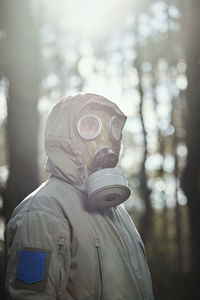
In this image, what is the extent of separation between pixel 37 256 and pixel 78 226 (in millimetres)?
340

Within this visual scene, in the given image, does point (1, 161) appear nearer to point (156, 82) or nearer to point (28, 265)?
point (156, 82)

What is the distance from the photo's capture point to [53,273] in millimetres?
2199

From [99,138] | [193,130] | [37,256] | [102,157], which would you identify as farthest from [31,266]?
[193,130]

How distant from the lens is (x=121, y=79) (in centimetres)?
1938

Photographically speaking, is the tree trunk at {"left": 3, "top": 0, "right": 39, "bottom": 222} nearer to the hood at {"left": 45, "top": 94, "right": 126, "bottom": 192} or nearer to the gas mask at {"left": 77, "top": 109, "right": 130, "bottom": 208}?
the gas mask at {"left": 77, "top": 109, "right": 130, "bottom": 208}

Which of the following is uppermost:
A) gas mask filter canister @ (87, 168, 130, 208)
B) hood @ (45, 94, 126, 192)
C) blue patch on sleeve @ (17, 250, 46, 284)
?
hood @ (45, 94, 126, 192)

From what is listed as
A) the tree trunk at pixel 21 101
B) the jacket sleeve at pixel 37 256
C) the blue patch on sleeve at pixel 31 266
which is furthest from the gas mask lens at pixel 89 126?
the tree trunk at pixel 21 101

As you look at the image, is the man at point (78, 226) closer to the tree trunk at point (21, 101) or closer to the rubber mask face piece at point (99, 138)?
the rubber mask face piece at point (99, 138)

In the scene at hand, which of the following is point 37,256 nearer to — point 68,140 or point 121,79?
point 68,140

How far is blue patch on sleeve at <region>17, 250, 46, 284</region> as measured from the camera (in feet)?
7.13

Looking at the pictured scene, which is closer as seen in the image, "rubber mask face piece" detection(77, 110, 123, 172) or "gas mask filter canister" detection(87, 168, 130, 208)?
"gas mask filter canister" detection(87, 168, 130, 208)

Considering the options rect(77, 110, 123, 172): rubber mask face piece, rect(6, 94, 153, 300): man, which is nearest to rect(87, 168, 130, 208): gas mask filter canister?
rect(6, 94, 153, 300): man

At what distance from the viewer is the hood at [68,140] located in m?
2.74

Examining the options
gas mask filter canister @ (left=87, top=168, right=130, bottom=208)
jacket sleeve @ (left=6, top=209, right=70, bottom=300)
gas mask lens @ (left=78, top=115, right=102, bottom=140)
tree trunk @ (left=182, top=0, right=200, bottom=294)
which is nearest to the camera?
jacket sleeve @ (left=6, top=209, right=70, bottom=300)
